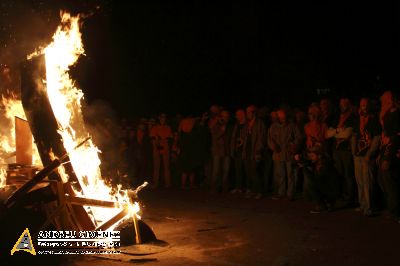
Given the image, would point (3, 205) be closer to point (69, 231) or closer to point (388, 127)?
point (69, 231)

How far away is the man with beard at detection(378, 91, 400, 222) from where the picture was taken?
29.0 feet

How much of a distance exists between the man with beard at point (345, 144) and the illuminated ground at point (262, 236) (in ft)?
2.50

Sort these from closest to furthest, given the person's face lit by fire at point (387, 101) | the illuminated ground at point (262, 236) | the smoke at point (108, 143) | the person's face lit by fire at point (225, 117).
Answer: the illuminated ground at point (262, 236), the person's face lit by fire at point (387, 101), the person's face lit by fire at point (225, 117), the smoke at point (108, 143)

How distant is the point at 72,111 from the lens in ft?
26.6

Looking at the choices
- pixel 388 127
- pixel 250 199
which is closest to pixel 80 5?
pixel 250 199

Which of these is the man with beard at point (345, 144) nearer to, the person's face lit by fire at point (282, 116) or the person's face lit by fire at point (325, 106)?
the person's face lit by fire at point (325, 106)

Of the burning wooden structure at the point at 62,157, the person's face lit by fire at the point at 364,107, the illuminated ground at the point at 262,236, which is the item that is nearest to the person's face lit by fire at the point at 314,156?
the illuminated ground at the point at 262,236

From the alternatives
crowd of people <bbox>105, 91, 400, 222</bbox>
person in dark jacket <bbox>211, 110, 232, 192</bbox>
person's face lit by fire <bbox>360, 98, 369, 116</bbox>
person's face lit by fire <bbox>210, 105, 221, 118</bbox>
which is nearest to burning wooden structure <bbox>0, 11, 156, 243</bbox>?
crowd of people <bbox>105, 91, 400, 222</bbox>

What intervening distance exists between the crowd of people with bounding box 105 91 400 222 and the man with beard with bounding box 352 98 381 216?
0.06 ft

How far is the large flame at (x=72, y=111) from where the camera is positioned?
7.60 m

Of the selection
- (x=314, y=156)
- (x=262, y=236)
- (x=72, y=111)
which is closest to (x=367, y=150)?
(x=314, y=156)

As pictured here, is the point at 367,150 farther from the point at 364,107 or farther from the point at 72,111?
the point at 72,111

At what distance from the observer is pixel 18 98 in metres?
8.74

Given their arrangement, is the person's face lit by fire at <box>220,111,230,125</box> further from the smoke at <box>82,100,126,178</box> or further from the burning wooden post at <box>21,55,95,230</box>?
the burning wooden post at <box>21,55,95,230</box>
